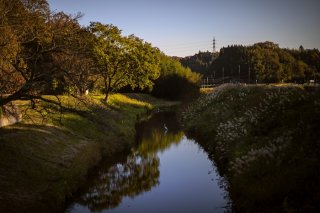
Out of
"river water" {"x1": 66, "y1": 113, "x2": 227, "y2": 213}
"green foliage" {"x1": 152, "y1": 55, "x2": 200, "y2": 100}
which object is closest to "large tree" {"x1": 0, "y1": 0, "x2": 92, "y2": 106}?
"river water" {"x1": 66, "y1": 113, "x2": 227, "y2": 213}


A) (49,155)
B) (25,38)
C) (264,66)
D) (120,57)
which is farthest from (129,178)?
(264,66)

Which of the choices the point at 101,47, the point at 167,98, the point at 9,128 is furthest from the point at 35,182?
the point at 167,98

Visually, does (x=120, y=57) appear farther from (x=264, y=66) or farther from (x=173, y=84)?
(x=264, y=66)

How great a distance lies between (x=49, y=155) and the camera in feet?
80.5

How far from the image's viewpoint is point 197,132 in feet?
134

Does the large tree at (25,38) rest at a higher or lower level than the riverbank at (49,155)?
higher

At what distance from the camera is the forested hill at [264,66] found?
150000mm

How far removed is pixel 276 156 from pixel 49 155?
A: 14.4 meters

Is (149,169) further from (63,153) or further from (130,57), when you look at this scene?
(130,57)

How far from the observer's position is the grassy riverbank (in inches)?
550

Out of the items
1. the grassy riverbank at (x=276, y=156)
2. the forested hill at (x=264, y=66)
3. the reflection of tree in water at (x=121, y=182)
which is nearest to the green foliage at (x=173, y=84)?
the forested hill at (x=264, y=66)

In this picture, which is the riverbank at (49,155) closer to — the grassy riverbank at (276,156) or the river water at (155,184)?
the river water at (155,184)

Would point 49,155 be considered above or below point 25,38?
below

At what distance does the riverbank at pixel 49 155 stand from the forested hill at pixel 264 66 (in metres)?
119
